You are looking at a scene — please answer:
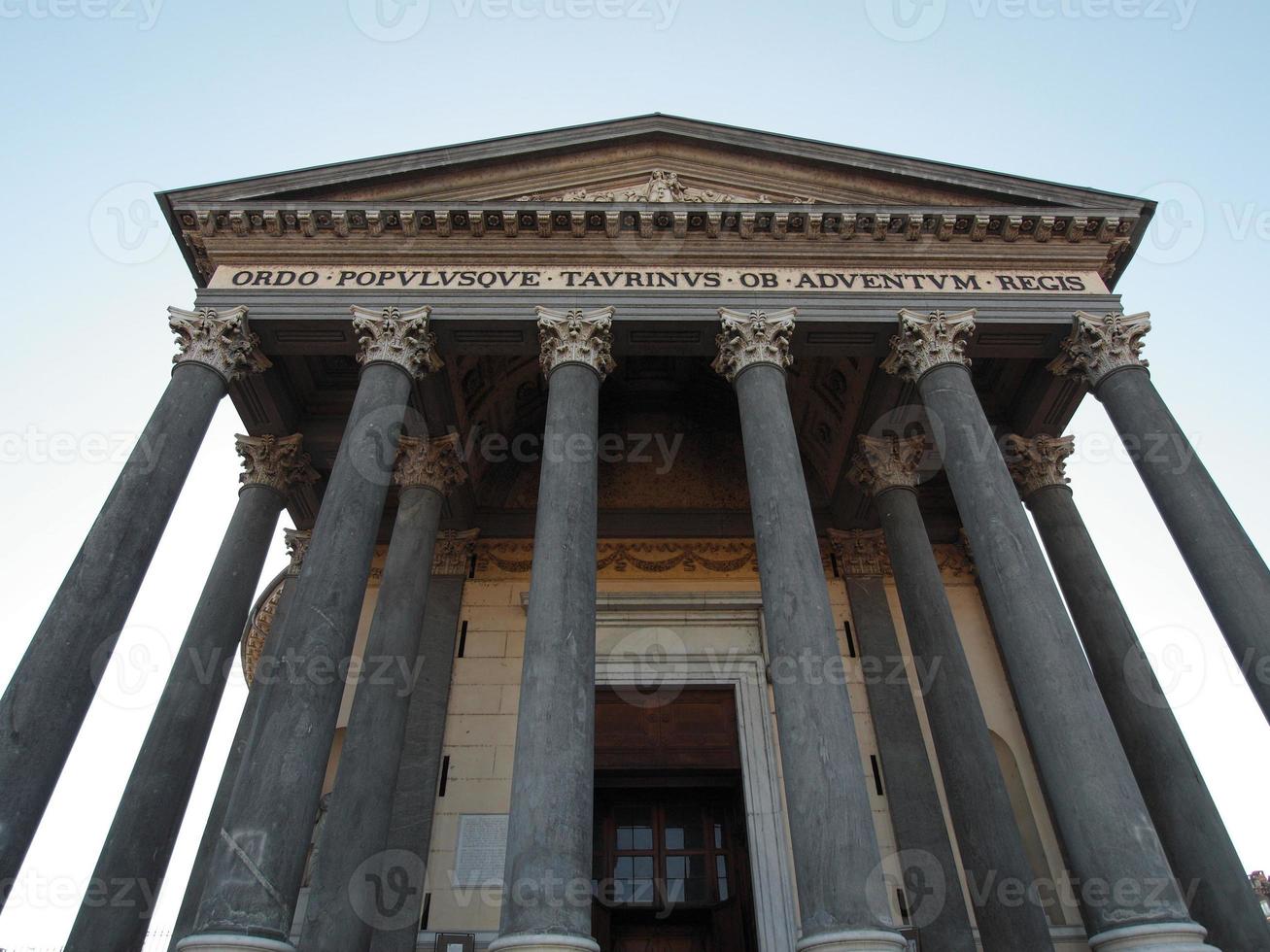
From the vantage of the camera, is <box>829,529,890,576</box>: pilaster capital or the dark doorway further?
<box>829,529,890,576</box>: pilaster capital

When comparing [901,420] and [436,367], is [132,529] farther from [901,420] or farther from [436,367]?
[901,420]

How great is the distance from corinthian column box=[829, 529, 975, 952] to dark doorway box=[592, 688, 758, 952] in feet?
9.59

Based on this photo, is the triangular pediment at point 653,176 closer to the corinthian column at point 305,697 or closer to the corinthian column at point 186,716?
the corinthian column at point 305,697

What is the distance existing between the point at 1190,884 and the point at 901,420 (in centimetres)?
894

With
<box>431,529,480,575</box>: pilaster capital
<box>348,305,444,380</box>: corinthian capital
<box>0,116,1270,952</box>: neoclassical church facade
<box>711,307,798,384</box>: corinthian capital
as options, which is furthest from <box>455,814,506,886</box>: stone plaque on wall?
<box>711,307,798,384</box>: corinthian capital

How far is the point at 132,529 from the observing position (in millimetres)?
11398

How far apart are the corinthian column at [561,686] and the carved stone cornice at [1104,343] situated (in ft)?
26.7

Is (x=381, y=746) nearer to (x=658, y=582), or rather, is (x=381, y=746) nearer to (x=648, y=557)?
(x=658, y=582)

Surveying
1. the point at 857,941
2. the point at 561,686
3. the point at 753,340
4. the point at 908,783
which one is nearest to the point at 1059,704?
the point at 857,941

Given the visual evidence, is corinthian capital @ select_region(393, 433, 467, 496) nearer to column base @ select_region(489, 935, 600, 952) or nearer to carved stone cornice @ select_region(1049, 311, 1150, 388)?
column base @ select_region(489, 935, 600, 952)

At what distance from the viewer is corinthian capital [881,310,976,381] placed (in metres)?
13.8

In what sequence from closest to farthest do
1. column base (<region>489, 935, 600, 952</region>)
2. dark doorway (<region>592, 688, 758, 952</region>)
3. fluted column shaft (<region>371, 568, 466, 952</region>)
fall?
column base (<region>489, 935, 600, 952</region>) < fluted column shaft (<region>371, 568, 466, 952</region>) < dark doorway (<region>592, 688, 758, 952</region>)

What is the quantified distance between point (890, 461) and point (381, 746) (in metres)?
10.7

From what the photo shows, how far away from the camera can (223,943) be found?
8477mm
